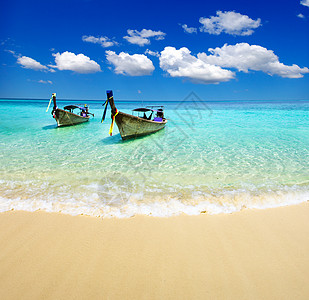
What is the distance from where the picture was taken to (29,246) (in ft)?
10.9

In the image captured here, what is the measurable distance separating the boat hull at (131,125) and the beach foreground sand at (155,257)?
8.79 m

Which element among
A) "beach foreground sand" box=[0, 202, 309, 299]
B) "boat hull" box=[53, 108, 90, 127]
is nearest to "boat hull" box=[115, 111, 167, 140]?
"beach foreground sand" box=[0, 202, 309, 299]

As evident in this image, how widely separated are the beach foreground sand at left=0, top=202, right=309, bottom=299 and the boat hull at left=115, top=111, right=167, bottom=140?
879 cm

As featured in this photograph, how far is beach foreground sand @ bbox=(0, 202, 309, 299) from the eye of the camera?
2.59 meters

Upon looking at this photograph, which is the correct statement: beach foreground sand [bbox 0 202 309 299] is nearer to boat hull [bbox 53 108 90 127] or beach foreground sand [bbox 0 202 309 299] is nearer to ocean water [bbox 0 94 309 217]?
ocean water [bbox 0 94 309 217]

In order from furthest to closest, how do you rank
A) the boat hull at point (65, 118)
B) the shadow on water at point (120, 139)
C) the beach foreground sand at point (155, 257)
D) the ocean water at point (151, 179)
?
the boat hull at point (65, 118)
the shadow on water at point (120, 139)
the ocean water at point (151, 179)
the beach foreground sand at point (155, 257)

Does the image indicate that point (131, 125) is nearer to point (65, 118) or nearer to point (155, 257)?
point (155, 257)

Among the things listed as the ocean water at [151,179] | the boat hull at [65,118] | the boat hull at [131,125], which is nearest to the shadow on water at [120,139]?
the boat hull at [131,125]

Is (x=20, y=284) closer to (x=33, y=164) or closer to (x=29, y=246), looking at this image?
(x=29, y=246)

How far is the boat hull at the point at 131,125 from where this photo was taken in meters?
12.3

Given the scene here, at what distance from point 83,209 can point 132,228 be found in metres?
1.57

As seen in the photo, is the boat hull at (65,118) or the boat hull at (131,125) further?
the boat hull at (65,118)

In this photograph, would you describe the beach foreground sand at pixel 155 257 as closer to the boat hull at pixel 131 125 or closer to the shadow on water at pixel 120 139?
the shadow on water at pixel 120 139

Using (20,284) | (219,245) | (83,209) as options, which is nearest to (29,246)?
(20,284)
